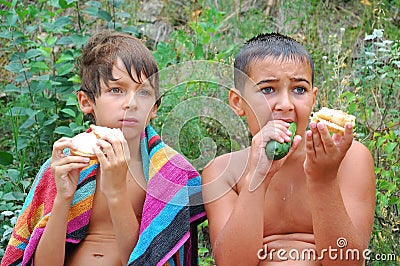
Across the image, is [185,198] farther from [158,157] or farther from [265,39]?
[265,39]

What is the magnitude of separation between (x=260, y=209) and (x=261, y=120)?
34 cm

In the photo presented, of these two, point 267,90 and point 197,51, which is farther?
point 197,51

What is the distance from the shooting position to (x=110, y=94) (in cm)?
263

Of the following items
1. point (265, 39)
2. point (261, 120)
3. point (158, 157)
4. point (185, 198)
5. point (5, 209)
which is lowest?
point (5, 209)

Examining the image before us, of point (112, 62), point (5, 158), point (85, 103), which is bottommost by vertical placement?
point (5, 158)

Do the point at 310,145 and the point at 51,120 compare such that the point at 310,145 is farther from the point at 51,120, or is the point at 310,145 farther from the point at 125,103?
the point at 51,120

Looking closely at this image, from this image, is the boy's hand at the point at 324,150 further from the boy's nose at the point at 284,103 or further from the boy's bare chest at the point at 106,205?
the boy's bare chest at the point at 106,205

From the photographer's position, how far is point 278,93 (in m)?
2.48

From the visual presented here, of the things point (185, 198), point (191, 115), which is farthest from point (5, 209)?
point (191, 115)

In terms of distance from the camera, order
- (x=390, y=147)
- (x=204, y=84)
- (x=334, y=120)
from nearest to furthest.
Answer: (x=334, y=120) → (x=204, y=84) → (x=390, y=147)

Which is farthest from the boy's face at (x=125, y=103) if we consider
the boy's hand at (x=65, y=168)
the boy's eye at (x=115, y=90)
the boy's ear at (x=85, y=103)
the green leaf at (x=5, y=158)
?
the green leaf at (x=5, y=158)

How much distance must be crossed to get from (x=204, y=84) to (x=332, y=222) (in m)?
0.90

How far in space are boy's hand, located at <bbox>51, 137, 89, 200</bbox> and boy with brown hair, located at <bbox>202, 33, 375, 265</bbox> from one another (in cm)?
52

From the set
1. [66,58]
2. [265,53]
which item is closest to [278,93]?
[265,53]
